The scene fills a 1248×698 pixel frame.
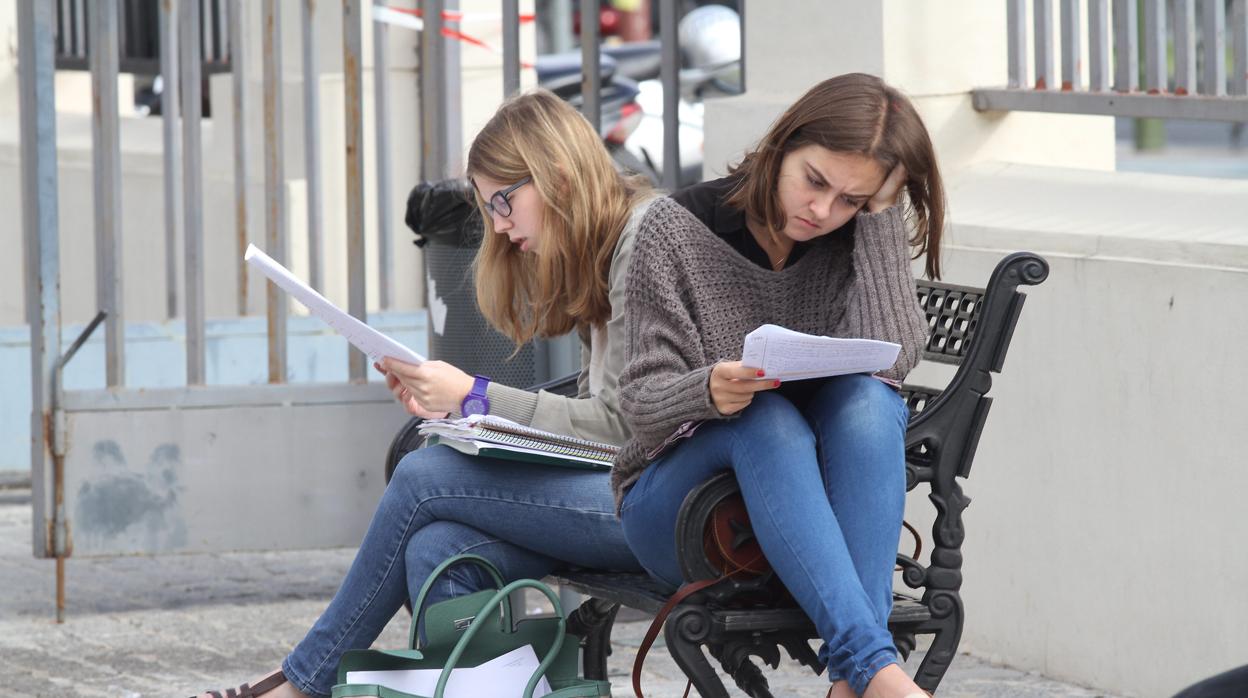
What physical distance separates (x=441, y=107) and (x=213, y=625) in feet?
4.57

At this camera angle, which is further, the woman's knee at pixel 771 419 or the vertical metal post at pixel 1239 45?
the vertical metal post at pixel 1239 45

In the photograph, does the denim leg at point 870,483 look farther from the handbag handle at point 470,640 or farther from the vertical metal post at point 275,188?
the vertical metal post at point 275,188

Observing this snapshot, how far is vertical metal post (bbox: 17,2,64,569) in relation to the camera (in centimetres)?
465

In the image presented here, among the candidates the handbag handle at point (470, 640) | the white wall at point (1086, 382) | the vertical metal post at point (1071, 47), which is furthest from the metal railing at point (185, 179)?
the handbag handle at point (470, 640)

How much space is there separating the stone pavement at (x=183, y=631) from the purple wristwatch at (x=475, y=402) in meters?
1.07

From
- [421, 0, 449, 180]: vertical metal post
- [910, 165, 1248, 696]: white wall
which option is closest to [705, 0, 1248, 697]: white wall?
[910, 165, 1248, 696]: white wall

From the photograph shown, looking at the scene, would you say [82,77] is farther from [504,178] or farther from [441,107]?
[504,178]

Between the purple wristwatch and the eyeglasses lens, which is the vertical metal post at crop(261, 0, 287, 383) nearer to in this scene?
the eyeglasses lens

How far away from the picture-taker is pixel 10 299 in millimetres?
7418

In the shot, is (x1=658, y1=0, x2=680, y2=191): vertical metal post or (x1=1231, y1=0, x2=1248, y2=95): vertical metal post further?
(x1=658, y1=0, x2=680, y2=191): vertical metal post

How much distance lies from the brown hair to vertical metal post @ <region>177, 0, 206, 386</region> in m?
2.29

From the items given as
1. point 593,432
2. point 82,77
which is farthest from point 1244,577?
point 82,77

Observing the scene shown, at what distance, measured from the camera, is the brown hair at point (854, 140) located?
9.07 feet

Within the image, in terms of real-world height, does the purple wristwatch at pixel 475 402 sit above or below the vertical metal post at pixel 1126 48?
below
